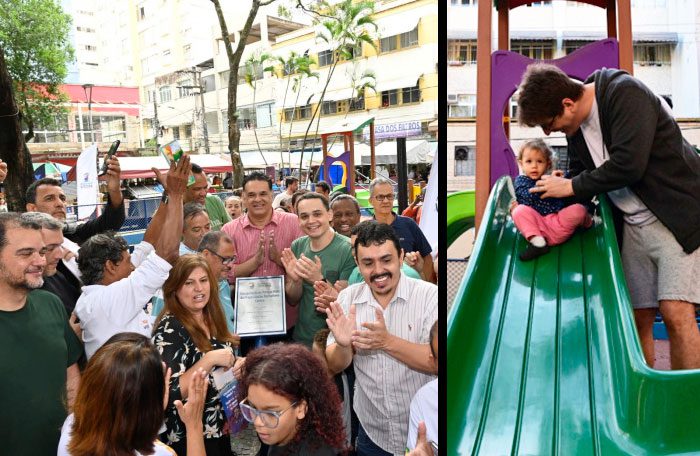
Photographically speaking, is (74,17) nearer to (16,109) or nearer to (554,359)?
(16,109)

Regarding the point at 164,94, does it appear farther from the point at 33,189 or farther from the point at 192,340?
the point at 192,340

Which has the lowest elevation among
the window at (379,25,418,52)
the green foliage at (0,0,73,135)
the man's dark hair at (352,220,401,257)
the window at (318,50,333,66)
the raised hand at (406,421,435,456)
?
the raised hand at (406,421,435,456)

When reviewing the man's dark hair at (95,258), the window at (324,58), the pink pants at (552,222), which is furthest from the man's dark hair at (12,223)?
the window at (324,58)

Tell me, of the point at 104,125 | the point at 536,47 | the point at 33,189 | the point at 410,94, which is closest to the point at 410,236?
the point at 33,189

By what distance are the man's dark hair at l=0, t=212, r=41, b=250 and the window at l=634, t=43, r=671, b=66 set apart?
14.5ft

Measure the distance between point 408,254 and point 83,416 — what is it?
1604mm

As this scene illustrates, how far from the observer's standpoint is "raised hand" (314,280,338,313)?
1.92 metres

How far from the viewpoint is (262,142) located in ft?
55.1

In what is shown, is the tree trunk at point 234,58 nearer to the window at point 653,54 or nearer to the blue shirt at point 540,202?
the blue shirt at point 540,202

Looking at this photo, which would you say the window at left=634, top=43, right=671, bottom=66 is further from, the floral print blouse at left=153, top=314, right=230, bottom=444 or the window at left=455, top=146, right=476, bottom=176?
the floral print blouse at left=153, top=314, right=230, bottom=444

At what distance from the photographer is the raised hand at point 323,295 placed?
192 cm

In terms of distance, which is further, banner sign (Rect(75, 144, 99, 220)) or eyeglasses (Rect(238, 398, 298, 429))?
banner sign (Rect(75, 144, 99, 220))

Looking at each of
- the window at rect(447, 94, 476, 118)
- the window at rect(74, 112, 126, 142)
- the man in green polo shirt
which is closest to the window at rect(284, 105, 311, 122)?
the window at rect(74, 112, 126, 142)

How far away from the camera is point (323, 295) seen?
1.93 m
